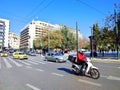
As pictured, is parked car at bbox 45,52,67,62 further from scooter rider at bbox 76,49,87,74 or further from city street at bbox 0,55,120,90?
scooter rider at bbox 76,49,87,74

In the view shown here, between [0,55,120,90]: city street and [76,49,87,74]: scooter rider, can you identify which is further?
[76,49,87,74]: scooter rider

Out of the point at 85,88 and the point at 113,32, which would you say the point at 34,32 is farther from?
the point at 85,88

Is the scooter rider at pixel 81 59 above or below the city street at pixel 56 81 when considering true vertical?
above

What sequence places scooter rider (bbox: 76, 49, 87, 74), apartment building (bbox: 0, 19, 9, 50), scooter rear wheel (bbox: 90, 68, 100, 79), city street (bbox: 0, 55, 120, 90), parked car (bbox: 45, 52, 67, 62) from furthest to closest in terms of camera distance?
apartment building (bbox: 0, 19, 9, 50) → parked car (bbox: 45, 52, 67, 62) → scooter rider (bbox: 76, 49, 87, 74) → scooter rear wheel (bbox: 90, 68, 100, 79) → city street (bbox: 0, 55, 120, 90)

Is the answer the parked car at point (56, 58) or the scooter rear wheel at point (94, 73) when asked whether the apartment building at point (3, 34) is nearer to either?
the parked car at point (56, 58)

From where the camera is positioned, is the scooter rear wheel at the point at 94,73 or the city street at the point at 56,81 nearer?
the city street at the point at 56,81

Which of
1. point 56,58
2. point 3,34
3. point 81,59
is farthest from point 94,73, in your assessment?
point 3,34

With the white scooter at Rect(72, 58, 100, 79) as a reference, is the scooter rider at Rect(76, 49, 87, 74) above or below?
above

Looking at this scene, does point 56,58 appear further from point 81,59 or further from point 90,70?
point 90,70

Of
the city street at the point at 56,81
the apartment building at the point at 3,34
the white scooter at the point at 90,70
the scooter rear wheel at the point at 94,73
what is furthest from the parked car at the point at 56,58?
the apartment building at the point at 3,34

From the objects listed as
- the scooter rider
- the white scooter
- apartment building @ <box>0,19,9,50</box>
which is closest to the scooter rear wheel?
the white scooter

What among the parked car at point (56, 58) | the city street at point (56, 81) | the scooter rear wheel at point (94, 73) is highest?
the parked car at point (56, 58)

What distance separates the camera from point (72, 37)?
98562 mm

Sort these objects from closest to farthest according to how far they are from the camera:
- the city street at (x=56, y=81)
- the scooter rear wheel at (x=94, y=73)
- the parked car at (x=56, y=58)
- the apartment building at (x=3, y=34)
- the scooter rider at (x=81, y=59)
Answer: the city street at (x=56, y=81) → the scooter rear wheel at (x=94, y=73) → the scooter rider at (x=81, y=59) → the parked car at (x=56, y=58) → the apartment building at (x=3, y=34)
